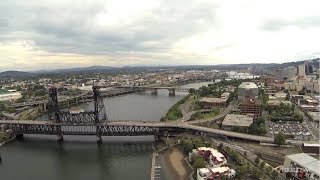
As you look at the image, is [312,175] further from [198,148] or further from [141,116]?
[141,116]

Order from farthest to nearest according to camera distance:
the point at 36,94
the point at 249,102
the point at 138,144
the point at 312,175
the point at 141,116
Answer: the point at 36,94 → the point at 141,116 → the point at 249,102 → the point at 138,144 → the point at 312,175

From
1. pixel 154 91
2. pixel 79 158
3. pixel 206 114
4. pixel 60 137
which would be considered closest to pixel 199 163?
pixel 79 158

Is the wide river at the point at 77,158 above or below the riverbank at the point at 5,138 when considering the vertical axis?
below

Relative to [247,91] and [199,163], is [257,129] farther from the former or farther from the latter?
[247,91]

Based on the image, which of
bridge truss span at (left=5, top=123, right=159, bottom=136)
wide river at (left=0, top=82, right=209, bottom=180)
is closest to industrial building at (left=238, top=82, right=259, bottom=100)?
bridge truss span at (left=5, top=123, right=159, bottom=136)

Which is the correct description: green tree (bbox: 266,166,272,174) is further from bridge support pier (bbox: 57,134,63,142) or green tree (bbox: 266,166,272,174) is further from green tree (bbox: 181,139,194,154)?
bridge support pier (bbox: 57,134,63,142)

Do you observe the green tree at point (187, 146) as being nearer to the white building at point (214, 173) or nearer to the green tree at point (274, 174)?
the white building at point (214, 173)

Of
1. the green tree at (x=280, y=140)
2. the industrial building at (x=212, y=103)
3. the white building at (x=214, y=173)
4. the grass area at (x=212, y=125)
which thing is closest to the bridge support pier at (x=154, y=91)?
the industrial building at (x=212, y=103)

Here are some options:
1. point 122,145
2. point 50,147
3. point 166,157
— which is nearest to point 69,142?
point 50,147
